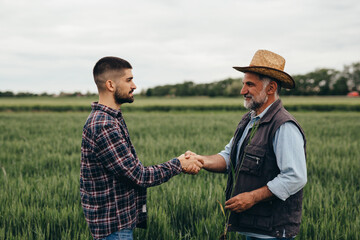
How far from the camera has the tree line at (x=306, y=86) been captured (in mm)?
62906

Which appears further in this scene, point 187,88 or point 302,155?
point 187,88

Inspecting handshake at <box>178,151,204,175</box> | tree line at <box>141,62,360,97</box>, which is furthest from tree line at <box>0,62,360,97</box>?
handshake at <box>178,151,204,175</box>

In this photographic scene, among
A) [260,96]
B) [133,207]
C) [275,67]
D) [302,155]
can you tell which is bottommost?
[133,207]

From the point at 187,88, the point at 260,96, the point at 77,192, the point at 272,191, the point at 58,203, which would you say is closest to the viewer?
the point at 272,191

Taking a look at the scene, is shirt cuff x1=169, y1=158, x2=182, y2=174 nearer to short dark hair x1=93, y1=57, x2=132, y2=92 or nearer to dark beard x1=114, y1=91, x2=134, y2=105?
dark beard x1=114, y1=91, x2=134, y2=105

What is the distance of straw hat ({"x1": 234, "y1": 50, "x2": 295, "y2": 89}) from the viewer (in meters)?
2.09

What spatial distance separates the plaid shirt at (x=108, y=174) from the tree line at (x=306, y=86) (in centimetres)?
6208

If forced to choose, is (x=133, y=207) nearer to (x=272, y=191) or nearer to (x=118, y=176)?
(x=118, y=176)

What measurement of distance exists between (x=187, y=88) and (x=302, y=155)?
7401 centimetres

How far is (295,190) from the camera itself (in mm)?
1856

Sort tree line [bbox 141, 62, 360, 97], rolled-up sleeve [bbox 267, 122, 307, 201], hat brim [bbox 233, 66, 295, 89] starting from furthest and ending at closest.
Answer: tree line [bbox 141, 62, 360, 97], hat brim [bbox 233, 66, 295, 89], rolled-up sleeve [bbox 267, 122, 307, 201]

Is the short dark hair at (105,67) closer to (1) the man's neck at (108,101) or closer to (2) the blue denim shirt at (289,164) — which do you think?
(1) the man's neck at (108,101)

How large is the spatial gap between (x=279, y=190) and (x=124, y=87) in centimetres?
131

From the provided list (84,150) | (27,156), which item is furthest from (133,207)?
(27,156)
